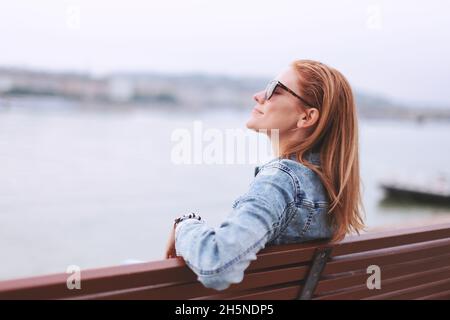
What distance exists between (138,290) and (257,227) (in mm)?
300

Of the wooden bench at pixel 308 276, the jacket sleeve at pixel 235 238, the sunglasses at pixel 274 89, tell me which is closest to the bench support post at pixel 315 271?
the wooden bench at pixel 308 276

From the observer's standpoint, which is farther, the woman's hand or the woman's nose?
the woman's nose

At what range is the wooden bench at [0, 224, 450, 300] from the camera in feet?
3.26

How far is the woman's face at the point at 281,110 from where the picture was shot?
1428mm

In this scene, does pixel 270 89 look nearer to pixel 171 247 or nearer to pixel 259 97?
pixel 259 97

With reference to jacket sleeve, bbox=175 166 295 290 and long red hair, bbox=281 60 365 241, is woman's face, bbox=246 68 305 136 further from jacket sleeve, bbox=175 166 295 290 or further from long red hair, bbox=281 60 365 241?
jacket sleeve, bbox=175 166 295 290

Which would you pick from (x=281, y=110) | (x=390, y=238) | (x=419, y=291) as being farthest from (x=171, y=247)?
(x=419, y=291)

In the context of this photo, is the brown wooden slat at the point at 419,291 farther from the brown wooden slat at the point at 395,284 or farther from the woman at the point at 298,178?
the woman at the point at 298,178

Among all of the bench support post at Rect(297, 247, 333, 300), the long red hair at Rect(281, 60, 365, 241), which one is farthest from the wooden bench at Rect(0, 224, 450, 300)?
the long red hair at Rect(281, 60, 365, 241)

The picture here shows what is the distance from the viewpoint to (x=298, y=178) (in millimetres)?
1265

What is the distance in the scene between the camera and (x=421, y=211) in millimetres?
27484

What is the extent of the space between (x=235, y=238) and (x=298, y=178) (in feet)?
0.95

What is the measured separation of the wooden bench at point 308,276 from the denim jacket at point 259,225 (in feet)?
0.15

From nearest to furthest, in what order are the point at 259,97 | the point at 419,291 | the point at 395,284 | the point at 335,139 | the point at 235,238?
the point at 235,238
the point at 335,139
the point at 259,97
the point at 395,284
the point at 419,291
